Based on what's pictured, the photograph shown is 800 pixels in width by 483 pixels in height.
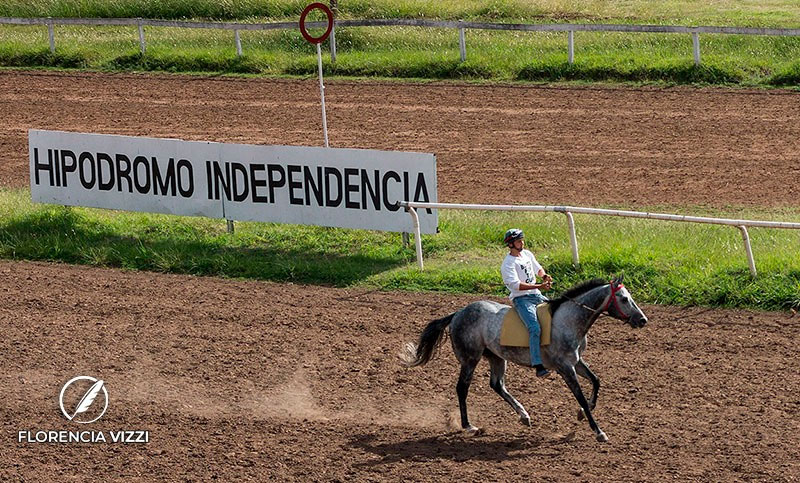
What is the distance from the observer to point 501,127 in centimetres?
2198

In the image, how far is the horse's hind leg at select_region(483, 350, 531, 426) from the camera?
33.1 ft

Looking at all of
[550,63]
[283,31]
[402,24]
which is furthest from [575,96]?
[283,31]

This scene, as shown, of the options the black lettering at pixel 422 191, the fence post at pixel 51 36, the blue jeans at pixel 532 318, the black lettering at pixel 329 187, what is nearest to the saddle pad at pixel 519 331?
the blue jeans at pixel 532 318

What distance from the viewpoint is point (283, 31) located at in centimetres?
2958

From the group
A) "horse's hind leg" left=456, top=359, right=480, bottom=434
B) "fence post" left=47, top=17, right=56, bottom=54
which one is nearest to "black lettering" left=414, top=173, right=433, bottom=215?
"horse's hind leg" left=456, top=359, right=480, bottom=434

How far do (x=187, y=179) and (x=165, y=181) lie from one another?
382mm

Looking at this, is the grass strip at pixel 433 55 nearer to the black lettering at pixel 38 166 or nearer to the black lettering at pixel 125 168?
the black lettering at pixel 38 166

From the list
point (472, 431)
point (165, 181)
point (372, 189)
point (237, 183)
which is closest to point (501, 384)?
point (472, 431)

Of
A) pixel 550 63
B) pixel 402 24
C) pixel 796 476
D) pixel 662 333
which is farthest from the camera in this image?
pixel 402 24

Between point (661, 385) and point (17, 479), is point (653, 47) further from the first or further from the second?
point (17, 479)

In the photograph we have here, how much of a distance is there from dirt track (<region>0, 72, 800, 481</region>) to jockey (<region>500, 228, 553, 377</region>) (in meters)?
0.76

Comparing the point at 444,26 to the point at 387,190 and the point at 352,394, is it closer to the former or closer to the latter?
the point at 387,190

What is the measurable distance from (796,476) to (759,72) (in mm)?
16606

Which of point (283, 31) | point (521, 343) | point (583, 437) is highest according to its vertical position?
point (283, 31)
